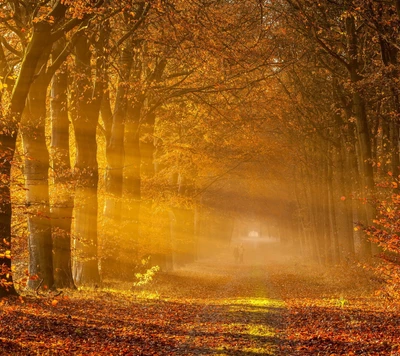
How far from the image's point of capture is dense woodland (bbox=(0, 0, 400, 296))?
14.6 meters

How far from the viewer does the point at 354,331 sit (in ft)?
38.7

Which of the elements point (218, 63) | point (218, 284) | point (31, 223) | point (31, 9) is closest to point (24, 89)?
point (31, 9)

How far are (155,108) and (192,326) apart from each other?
15647 millimetres

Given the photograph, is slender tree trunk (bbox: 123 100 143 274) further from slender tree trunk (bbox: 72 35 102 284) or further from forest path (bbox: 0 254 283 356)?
forest path (bbox: 0 254 283 356)

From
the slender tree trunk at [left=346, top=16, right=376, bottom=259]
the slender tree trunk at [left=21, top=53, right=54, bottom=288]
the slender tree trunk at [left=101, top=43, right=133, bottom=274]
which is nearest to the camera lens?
the slender tree trunk at [left=21, top=53, right=54, bottom=288]

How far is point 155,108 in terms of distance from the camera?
2702cm

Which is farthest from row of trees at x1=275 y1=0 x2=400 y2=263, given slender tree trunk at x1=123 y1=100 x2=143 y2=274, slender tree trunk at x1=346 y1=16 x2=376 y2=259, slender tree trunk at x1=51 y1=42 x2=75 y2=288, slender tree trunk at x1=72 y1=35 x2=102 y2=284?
slender tree trunk at x1=51 y1=42 x2=75 y2=288

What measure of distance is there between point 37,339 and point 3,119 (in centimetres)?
463

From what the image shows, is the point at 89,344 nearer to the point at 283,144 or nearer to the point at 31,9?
the point at 31,9

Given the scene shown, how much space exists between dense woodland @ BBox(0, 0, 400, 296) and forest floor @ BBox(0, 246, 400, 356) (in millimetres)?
1103

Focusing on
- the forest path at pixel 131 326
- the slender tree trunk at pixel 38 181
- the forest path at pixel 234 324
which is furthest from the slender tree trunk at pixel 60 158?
the forest path at pixel 234 324

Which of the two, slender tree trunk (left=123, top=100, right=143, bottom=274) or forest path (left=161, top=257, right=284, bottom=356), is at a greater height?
slender tree trunk (left=123, top=100, right=143, bottom=274)

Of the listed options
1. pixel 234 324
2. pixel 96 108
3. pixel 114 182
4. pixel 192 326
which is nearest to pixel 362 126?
pixel 96 108

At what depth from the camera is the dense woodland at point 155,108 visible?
14625 mm
